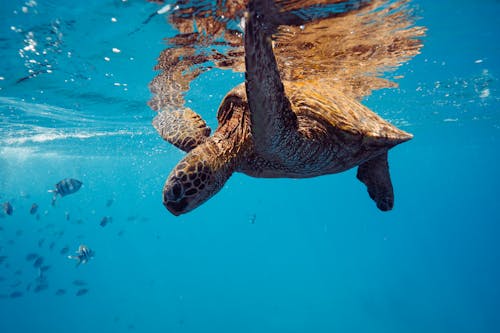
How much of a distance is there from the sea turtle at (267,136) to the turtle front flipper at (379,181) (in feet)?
0.05

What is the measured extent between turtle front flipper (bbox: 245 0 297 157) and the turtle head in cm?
56

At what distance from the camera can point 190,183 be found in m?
2.60

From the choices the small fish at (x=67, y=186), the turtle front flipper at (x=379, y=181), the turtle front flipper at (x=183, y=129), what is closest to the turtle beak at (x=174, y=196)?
the turtle front flipper at (x=183, y=129)

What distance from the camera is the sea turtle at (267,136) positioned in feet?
7.89

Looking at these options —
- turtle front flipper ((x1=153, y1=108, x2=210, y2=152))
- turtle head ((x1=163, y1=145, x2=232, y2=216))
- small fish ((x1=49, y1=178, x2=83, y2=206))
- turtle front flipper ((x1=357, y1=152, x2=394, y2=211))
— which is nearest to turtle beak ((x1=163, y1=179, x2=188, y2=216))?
turtle head ((x1=163, y1=145, x2=232, y2=216))

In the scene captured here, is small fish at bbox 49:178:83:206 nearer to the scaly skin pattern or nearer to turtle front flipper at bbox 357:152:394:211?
the scaly skin pattern

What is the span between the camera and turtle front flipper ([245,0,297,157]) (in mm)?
2193

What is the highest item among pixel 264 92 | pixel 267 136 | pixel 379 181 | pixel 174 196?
pixel 264 92

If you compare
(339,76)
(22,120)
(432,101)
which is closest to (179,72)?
(339,76)

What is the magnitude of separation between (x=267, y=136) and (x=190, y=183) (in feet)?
2.77

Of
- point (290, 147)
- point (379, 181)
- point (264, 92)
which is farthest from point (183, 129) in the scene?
point (379, 181)

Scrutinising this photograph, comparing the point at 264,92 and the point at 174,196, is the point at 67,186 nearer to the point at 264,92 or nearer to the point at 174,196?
the point at 174,196

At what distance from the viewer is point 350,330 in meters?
26.8

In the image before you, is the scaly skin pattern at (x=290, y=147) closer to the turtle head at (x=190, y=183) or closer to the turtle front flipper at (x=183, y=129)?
the turtle head at (x=190, y=183)
